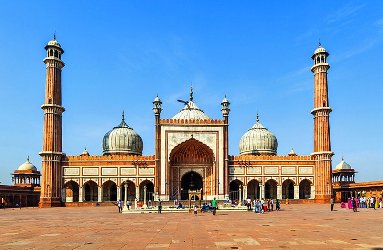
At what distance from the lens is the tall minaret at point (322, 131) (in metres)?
50.3

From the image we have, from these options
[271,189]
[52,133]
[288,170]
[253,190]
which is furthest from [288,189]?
[52,133]

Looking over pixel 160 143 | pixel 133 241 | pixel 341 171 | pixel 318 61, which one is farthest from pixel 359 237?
pixel 341 171

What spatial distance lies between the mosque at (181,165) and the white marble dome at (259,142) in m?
7.62

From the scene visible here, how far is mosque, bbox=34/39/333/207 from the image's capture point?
49.9 metres

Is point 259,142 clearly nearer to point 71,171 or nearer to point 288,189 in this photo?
point 288,189

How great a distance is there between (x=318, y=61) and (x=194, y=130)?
16.6 metres

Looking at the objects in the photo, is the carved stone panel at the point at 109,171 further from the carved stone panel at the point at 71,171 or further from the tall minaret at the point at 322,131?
the tall minaret at the point at 322,131

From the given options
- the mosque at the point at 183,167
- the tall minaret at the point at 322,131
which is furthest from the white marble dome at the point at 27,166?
the tall minaret at the point at 322,131

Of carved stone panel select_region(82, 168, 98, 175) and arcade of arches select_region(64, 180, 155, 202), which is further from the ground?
carved stone panel select_region(82, 168, 98, 175)

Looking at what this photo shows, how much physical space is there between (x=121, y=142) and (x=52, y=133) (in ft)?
36.7

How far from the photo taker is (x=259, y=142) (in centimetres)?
6097

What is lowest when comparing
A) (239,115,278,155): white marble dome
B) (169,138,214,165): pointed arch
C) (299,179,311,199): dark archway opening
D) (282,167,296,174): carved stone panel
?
(299,179,311,199): dark archway opening

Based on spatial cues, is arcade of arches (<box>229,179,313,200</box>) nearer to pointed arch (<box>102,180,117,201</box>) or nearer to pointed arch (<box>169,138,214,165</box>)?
pointed arch (<box>169,138,214,165</box>)

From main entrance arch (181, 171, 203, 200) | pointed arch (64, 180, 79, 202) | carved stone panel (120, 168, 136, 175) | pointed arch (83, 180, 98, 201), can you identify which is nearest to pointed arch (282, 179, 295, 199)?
main entrance arch (181, 171, 203, 200)
